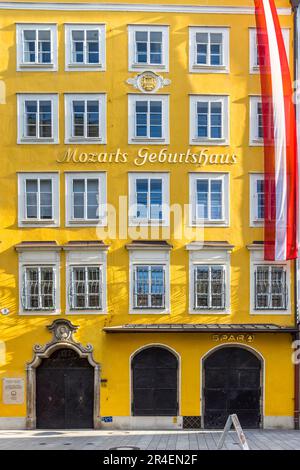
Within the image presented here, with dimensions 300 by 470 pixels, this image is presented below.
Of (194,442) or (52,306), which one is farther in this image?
(52,306)

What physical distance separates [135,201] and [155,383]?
318 inches

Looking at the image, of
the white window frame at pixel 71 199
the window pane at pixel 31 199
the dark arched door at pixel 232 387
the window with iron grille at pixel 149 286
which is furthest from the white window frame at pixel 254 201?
the window pane at pixel 31 199

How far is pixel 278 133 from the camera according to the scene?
25.6 meters

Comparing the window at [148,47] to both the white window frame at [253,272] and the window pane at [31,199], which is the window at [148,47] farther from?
the white window frame at [253,272]

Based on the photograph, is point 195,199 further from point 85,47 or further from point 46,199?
point 85,47

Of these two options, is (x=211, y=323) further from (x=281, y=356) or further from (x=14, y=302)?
(x=14, y=302)

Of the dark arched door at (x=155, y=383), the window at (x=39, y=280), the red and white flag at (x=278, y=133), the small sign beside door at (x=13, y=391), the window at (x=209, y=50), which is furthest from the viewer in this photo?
the window at (x=209, y=50)

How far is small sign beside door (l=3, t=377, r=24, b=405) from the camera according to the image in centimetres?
2589

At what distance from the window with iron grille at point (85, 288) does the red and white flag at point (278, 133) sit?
25.0 ft

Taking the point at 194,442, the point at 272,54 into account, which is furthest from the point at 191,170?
the point at 194,442

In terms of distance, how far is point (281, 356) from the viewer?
2623 centimetres

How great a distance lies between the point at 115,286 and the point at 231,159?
25.4ft

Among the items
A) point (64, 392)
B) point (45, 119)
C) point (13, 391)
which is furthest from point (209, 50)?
point (13, 391)

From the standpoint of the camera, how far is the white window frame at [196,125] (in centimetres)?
2691
